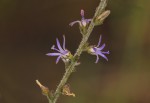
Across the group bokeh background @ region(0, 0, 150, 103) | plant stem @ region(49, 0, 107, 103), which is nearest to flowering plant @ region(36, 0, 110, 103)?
plant stem @ region(49, 0, 107, 103)

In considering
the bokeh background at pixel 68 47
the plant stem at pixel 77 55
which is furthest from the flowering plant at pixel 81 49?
the bokeh background at pixel 68 47

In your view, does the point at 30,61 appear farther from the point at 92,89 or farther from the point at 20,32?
the point at 92,89

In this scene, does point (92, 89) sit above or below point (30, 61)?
below

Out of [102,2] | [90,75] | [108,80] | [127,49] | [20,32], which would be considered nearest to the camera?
[102,2]

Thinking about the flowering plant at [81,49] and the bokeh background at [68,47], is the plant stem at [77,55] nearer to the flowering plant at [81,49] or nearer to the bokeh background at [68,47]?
the flowering plant at [81,49]

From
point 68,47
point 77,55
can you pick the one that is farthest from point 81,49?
point 68,47

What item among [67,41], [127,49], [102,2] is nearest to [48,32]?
[67,41]

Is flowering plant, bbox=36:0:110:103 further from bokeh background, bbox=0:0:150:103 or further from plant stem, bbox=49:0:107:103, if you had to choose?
bokeh background, bbox=0:0:150:103

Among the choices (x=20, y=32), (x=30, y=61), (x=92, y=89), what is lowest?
(x=92, y=89)

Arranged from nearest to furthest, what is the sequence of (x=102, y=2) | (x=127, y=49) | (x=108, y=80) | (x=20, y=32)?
(x=102, y=2) → (x=127, y=49) → (x=108, y=80) → (x=20, y=32)
